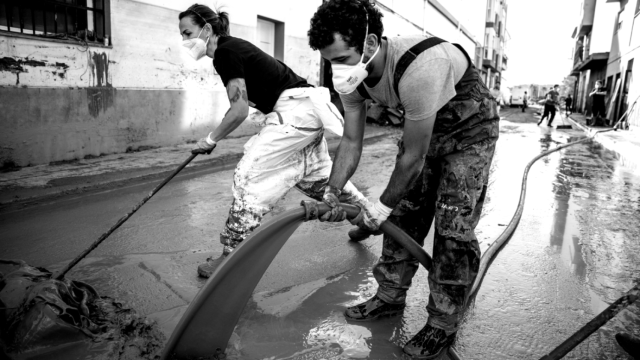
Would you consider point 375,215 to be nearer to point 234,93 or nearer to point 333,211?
point 333,211

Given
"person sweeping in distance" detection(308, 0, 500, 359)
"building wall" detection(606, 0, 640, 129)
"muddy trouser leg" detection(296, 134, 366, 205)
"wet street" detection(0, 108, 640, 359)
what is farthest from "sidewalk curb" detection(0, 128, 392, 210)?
"building wall" detection(606, 0, 640, 129)

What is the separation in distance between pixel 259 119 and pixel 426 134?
1423mm

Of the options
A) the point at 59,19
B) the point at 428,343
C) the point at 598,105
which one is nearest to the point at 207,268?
the point at 428,343

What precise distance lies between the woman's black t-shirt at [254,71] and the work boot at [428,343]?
5.62 ft

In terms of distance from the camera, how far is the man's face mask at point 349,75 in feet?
6.70

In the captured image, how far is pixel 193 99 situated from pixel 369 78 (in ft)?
22.4

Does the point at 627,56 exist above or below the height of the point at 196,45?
above

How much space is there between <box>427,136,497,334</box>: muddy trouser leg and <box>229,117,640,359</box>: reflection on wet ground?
22cm

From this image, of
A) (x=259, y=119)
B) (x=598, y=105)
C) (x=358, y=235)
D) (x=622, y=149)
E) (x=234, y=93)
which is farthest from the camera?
(x=598, y=105)

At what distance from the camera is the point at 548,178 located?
638cm

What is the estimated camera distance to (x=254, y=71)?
287cm

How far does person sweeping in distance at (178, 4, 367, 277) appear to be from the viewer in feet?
9.14

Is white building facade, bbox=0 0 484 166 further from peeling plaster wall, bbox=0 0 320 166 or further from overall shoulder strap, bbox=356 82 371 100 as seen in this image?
overall shoulder strap, bbox=356 82 371 100

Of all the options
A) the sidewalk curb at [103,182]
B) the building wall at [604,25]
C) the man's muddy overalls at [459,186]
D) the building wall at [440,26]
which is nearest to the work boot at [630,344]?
the man's muddy overalls at [459,186]
